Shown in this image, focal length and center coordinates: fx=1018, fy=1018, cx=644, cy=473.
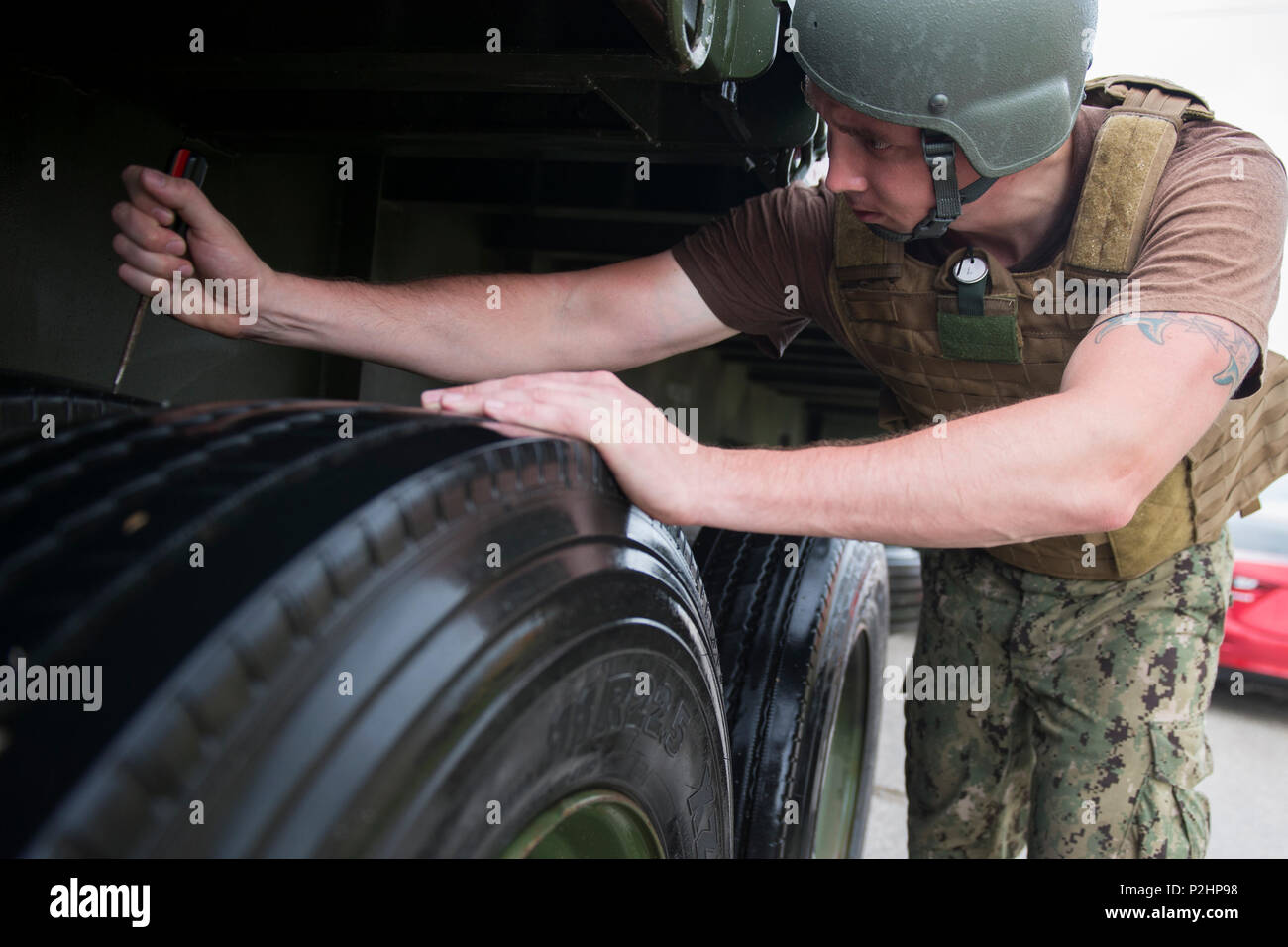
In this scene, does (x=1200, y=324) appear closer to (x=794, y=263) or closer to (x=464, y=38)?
(x=794, y=263)

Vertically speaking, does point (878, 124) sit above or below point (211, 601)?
above

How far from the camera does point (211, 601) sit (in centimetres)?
65

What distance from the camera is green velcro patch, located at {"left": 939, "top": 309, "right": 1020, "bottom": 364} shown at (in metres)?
1.64

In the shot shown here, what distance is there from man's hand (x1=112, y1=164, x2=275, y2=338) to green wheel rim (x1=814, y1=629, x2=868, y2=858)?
1.57 meters

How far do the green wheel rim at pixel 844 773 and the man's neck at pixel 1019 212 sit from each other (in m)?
1.00

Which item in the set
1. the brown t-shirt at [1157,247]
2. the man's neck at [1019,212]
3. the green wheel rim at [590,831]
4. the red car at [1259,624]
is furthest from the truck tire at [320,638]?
the red car at [1259,624]

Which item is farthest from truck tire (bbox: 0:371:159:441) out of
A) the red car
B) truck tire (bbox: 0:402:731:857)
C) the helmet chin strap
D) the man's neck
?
the red car

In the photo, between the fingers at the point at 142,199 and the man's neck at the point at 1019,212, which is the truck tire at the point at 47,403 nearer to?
the fingers at the point at 142,199

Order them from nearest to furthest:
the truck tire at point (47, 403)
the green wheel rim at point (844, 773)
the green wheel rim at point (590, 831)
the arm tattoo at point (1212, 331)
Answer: the green wheel rim at point (590, 831) → the truck tire at point (47, 403) → the arm tattoo at point (1212, 331) → the green wheel rim at point (844, 773)

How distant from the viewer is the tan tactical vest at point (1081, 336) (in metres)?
1.55

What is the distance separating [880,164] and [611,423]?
0.77 metres
